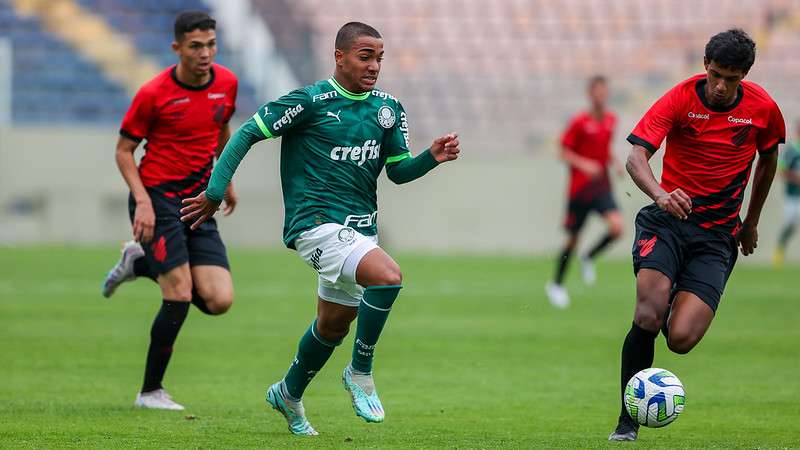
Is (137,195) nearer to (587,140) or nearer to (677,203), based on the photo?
→ (677,203)

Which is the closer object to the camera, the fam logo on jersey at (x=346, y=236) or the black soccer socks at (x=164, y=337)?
the fam logo on jersey at (x=346, y=236)

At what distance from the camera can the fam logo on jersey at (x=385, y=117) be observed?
671 cm

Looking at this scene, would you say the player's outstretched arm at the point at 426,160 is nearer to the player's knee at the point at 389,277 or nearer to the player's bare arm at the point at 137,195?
the player's knee at the point at 389,277

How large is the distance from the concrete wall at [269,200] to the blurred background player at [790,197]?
1684 mm

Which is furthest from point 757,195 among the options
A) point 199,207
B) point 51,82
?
point 51,82

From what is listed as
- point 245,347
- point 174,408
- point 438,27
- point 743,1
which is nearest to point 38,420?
point 174,408

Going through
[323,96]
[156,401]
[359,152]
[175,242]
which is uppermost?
[323,96]

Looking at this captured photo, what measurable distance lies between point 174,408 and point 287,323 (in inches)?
209

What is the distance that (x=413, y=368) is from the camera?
10.0m

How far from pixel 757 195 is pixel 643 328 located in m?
1.21

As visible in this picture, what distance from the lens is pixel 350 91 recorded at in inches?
263

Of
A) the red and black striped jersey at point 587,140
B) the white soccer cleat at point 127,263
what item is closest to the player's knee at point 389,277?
the white soccer cleat at point 127,263

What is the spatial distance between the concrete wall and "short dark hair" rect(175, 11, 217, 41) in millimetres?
15186

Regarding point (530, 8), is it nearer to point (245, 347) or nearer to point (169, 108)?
point (245, 347)
